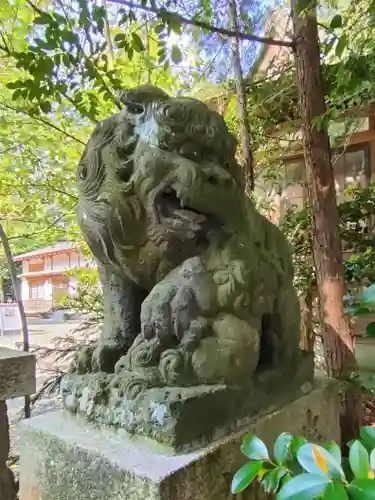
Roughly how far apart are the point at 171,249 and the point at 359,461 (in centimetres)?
59

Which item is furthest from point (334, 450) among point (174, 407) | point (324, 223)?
point (324, 223)

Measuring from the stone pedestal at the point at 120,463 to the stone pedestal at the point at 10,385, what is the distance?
1.63 ft

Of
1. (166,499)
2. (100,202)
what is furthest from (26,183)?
(166,499)

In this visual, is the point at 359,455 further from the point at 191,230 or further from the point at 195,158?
the point at 195,158

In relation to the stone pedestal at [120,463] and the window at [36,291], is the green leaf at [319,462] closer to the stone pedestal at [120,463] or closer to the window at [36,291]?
the stone pedestal at [120,463]

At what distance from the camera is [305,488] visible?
0.44 meters

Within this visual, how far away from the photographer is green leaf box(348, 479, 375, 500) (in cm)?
41

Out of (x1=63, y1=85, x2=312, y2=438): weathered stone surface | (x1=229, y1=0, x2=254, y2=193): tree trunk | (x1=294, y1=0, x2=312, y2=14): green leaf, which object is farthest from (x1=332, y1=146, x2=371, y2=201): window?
(x1=63, y1=85, x2=312, y2=438): weathered stone surface

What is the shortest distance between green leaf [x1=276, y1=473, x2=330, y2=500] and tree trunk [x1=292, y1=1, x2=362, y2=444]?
1.51 m

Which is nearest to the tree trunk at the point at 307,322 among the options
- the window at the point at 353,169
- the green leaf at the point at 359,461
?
the window at the point at 353,169

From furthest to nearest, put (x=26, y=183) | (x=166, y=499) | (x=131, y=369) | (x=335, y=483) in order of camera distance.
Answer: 1. (x=26, y=183)
2. (x=131, y=369)
3. (x=166, y=499)
4. (x=335, y=483)

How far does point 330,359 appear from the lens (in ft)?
6.29

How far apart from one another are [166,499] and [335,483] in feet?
1.24

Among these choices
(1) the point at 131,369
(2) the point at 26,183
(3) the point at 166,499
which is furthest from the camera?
(2) the point at 26,183
